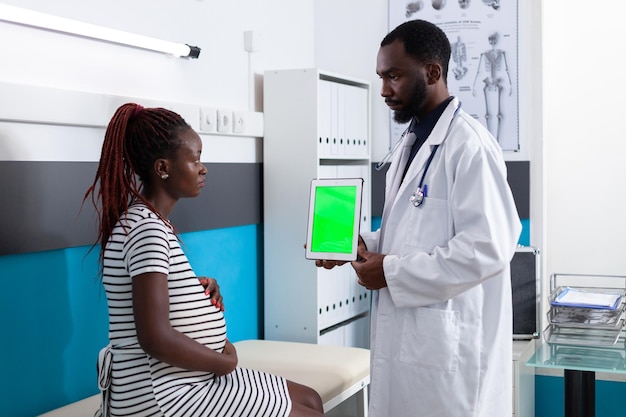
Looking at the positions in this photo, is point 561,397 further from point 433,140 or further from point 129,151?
point 129,151

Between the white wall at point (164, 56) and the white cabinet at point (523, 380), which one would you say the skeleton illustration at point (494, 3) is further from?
the white cabinet at point (523, 380)

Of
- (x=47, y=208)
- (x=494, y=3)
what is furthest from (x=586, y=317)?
(x=47, y=208)

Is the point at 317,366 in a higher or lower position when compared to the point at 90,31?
lower

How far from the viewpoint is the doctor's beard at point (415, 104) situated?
1.90 meters

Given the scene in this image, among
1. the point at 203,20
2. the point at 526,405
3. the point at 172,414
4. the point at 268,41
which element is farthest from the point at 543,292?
the point at 172,414

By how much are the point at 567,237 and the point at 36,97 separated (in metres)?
2.19

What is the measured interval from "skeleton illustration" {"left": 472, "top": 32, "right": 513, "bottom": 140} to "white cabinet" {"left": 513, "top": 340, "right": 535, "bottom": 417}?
2.95ft

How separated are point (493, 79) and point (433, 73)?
1480 mm

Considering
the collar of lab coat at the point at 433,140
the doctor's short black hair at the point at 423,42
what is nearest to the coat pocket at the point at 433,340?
the collar of lab coat at the point at 433,140

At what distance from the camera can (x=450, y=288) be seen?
1.79m

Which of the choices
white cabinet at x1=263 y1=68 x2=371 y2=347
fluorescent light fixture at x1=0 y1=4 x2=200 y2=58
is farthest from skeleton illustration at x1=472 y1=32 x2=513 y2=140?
fluorescent light fixture at x1=0 y1=4 x2=200 y2=58

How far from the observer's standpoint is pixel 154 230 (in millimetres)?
1751

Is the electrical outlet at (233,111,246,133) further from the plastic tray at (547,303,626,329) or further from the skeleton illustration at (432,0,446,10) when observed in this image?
the plastic tray at (547,303,626,329)

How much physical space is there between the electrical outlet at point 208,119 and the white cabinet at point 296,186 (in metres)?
0.38
